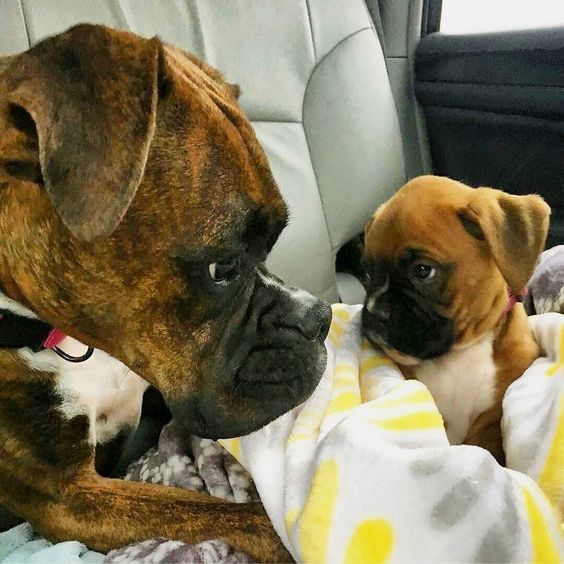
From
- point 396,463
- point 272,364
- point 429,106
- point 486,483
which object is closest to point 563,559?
point 486,483

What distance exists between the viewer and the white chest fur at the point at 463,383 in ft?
4.82

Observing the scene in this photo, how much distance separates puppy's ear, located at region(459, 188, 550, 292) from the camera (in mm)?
1336

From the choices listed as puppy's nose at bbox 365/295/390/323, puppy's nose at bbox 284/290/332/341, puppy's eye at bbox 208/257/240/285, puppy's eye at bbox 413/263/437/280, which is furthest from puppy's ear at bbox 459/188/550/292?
puppy's eye at bbox 208/257/240/285

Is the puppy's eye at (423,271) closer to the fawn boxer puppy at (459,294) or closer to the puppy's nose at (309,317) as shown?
the fawn boxer puppy at (459,294)

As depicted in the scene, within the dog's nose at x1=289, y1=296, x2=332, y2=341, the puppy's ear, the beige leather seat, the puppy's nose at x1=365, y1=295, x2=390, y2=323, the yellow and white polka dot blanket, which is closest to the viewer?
the yellow and white polka dot blanket

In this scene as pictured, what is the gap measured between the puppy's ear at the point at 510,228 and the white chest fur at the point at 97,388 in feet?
2.42

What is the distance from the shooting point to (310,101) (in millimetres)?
2070

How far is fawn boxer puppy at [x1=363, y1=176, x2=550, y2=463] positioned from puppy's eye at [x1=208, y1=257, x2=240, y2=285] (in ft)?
1.52

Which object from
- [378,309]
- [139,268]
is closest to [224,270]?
[139,268]

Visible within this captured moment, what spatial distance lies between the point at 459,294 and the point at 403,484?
58 centimetres

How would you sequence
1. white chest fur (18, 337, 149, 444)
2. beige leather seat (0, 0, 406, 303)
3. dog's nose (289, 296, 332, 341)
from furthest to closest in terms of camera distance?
beige leather seat (0, 0, 406, 303) < white chest fur (18, 337, 149, 444) < dog's nose (289, 296, 332, 341)

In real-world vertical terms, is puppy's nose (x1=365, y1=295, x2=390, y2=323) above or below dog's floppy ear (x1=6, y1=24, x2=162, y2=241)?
below

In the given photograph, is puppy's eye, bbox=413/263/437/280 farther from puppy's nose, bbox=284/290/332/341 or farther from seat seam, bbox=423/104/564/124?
seat seam, bbox=423/104/564/124

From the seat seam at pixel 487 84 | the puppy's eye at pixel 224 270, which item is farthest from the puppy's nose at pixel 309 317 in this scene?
the seat seam at pixel 487 84
